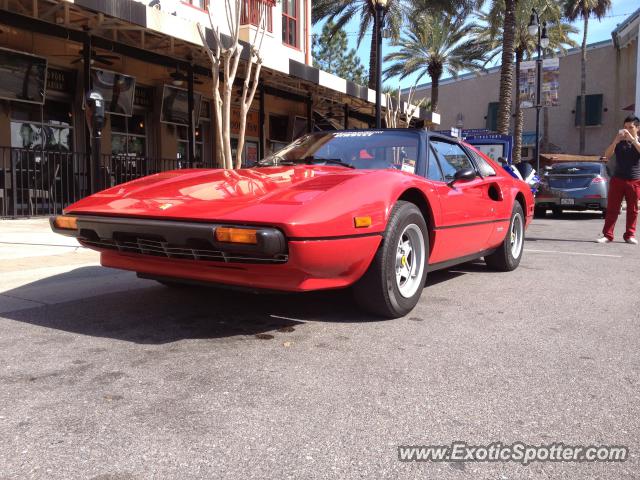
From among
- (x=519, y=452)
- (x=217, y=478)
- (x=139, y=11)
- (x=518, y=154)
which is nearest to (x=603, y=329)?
(x=519, y=452)

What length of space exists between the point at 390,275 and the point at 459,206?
1148mm

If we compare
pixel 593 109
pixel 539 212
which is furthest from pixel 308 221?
pixel 593 109

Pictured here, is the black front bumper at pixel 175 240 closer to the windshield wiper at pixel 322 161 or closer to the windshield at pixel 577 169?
the windshield wiper at pixel 322 161

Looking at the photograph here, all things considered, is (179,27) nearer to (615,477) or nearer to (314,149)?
(314,149)

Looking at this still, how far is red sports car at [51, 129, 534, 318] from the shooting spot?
2926 mm

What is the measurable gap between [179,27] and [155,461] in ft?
31.5

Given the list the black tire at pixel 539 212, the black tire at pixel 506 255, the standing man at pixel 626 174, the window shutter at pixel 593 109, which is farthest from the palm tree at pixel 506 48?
the window shutter at pixel 593 109

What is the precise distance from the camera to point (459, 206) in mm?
4293

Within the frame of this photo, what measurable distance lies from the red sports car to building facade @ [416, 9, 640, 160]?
38353 mm

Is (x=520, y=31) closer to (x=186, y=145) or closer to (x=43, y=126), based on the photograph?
(x=186, y=145)

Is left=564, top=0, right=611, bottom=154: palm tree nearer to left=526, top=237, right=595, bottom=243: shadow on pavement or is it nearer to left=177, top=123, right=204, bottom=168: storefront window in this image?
left=177, top=123, right=204, bottom=168: storefront window

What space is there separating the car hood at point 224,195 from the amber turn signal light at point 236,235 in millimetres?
69

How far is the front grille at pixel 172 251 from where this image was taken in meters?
2.95

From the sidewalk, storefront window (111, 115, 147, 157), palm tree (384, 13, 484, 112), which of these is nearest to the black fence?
storefront window (111, 115, 147, 157)
